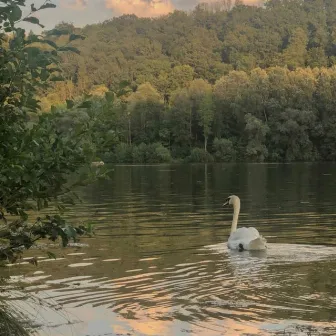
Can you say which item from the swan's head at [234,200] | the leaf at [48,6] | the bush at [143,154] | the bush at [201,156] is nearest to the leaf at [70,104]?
the leaf at [48,6]

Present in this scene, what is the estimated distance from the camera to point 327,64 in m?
171

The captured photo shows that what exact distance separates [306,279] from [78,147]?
8.13 m

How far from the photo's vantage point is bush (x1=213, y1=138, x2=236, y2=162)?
10594 centimetres

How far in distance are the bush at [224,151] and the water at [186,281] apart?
7966 centimetres

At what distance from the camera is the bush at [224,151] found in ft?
348

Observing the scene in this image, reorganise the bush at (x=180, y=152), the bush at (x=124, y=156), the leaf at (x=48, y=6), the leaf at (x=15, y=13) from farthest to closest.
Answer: the bush at (x=180, y=152) < the bush at (x=124, y=156) < the leaf at (x=48, y=6) < the leaf at (x=15, y=13)

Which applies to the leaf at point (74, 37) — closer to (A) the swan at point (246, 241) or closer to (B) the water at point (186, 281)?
(B) the water at point (186, 281)

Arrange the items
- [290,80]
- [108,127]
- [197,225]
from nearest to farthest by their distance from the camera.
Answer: [108,127], [197,225], [290,80]

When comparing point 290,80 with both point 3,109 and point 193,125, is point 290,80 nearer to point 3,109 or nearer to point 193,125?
point 193,125

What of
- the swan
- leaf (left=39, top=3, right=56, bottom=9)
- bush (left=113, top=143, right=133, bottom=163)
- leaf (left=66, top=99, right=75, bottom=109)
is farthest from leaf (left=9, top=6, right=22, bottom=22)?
bush (left=113, top=143, right=133, bottom=163)

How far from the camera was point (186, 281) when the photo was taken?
1323cm

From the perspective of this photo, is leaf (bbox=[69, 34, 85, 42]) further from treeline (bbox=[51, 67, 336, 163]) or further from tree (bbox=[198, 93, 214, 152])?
tree (bbox=[198, 93, 214, 152])

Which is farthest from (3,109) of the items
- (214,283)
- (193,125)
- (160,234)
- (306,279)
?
(193,125)

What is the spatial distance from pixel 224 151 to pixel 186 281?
9364 cm
